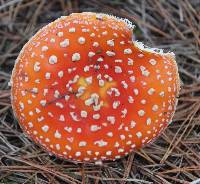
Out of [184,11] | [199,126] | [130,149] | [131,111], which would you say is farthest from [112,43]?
[184,11]

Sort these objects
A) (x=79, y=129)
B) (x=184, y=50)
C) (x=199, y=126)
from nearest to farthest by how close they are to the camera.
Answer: (x=79, y=129)
(x=199, y=126)
(x=184, y=50)

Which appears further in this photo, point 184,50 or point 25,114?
point 184,50

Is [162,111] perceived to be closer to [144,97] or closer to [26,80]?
[144,97]

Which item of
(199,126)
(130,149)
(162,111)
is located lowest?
(199,126)

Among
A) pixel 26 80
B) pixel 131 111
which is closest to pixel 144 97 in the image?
pixel 131 111

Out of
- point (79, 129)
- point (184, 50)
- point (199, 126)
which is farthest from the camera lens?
point (184, 50)

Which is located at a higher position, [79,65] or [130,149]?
[79,65]

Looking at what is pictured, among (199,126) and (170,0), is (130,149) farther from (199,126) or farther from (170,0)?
(170,0)
